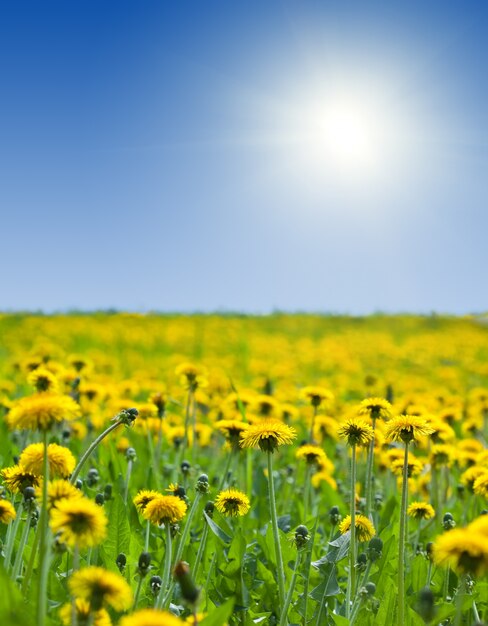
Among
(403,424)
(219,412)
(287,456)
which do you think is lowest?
(287,456)

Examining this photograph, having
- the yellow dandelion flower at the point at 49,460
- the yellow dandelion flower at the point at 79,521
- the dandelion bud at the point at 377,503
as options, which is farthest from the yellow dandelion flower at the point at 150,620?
the dandelion bud at the point at 377,503

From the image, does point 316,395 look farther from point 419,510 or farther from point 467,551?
point 467,551

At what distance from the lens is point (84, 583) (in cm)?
141

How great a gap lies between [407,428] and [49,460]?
1.15 m

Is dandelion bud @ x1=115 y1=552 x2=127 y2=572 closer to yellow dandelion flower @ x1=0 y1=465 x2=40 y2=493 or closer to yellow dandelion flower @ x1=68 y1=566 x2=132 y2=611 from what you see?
yellow dandelion flower @ x1=0 y1=465 x2=40 y2=493

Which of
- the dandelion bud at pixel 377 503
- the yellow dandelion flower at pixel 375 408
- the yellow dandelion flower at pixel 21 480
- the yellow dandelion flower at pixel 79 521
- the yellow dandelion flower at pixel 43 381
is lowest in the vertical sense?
the dandelion bud at pixel 377 503

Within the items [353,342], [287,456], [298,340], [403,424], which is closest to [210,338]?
[298,340]

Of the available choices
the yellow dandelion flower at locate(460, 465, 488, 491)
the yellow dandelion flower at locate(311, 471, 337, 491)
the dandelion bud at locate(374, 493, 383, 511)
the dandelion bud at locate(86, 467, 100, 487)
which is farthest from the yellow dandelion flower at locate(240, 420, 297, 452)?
the yellow dandelion flower at locate(311, 471, 337, 491)

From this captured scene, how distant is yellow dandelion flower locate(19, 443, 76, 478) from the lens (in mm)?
2021

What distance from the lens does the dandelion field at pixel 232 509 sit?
5.43ft

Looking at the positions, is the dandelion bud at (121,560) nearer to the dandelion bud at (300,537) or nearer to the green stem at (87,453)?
the green stem at (87,453)

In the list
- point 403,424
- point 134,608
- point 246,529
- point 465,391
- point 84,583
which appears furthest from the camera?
point 465,391

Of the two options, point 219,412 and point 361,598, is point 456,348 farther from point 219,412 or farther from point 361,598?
point 361,598

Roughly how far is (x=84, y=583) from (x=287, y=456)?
4.47 meters
